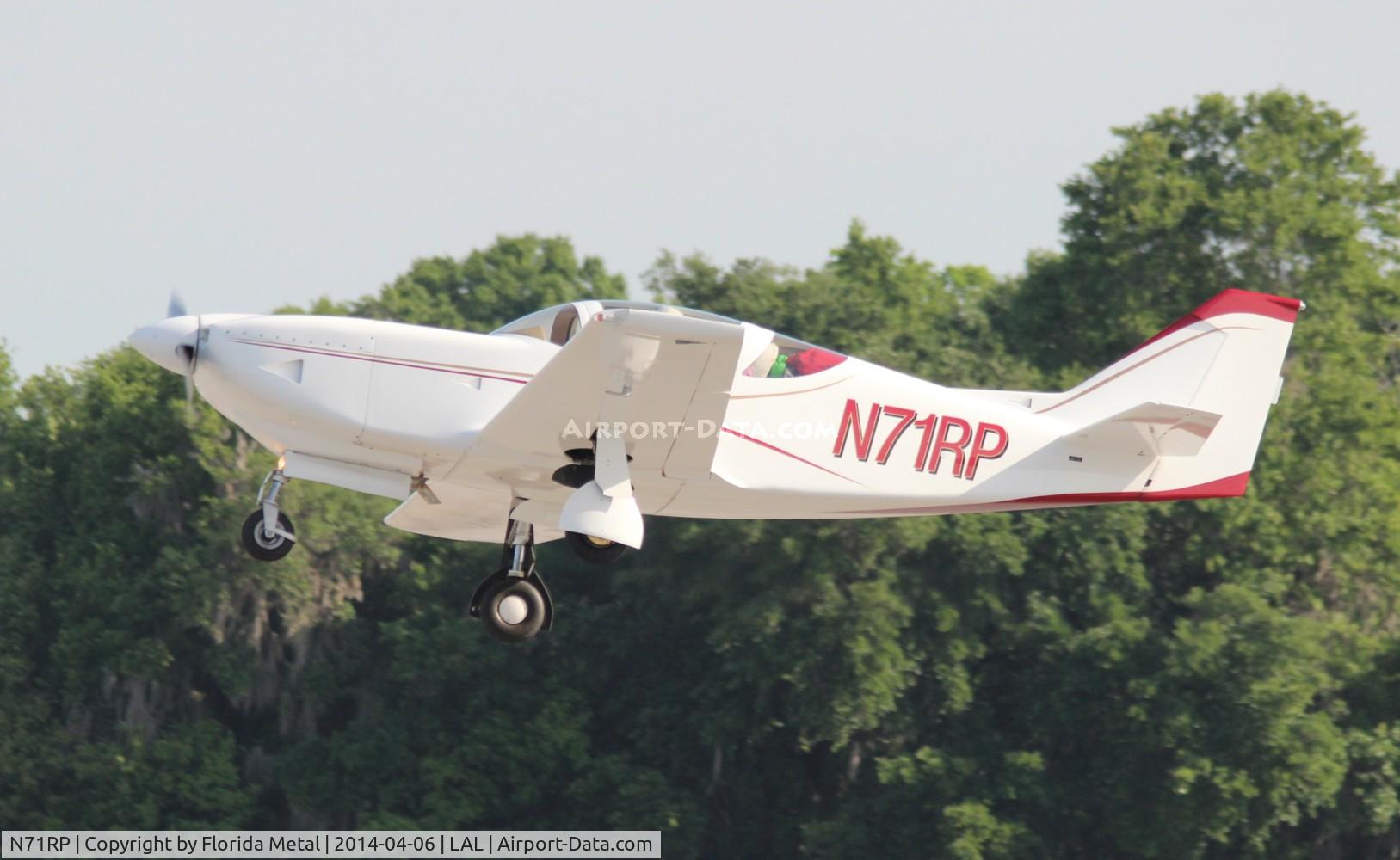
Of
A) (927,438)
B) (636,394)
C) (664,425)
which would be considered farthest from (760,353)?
(927,438)

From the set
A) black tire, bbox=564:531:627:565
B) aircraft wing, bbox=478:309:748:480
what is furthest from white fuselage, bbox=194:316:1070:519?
black tire, bbox=564:531:627:565

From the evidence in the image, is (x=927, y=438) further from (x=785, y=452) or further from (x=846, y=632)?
(x=846, y=632)

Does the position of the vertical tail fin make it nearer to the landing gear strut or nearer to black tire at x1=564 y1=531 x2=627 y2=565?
black tire at x1=564 y1=531 x2=627 y2=565

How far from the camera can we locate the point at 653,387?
37.1 ft

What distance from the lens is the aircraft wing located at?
35.3ft

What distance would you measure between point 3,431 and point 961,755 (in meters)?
16.4

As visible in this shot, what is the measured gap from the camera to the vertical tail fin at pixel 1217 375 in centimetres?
1363

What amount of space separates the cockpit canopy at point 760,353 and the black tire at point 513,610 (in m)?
1.73

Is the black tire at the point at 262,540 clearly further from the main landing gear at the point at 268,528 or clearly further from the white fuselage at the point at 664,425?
the white fuselage at the point at 664,425

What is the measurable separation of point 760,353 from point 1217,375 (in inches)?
160

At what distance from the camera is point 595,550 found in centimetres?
1211

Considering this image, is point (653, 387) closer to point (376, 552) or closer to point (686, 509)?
point (686, 509)

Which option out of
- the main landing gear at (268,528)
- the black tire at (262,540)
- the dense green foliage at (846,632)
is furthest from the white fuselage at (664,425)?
the dense green foliage at (846,632)

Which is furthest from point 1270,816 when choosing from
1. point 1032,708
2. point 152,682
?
point 152,682
